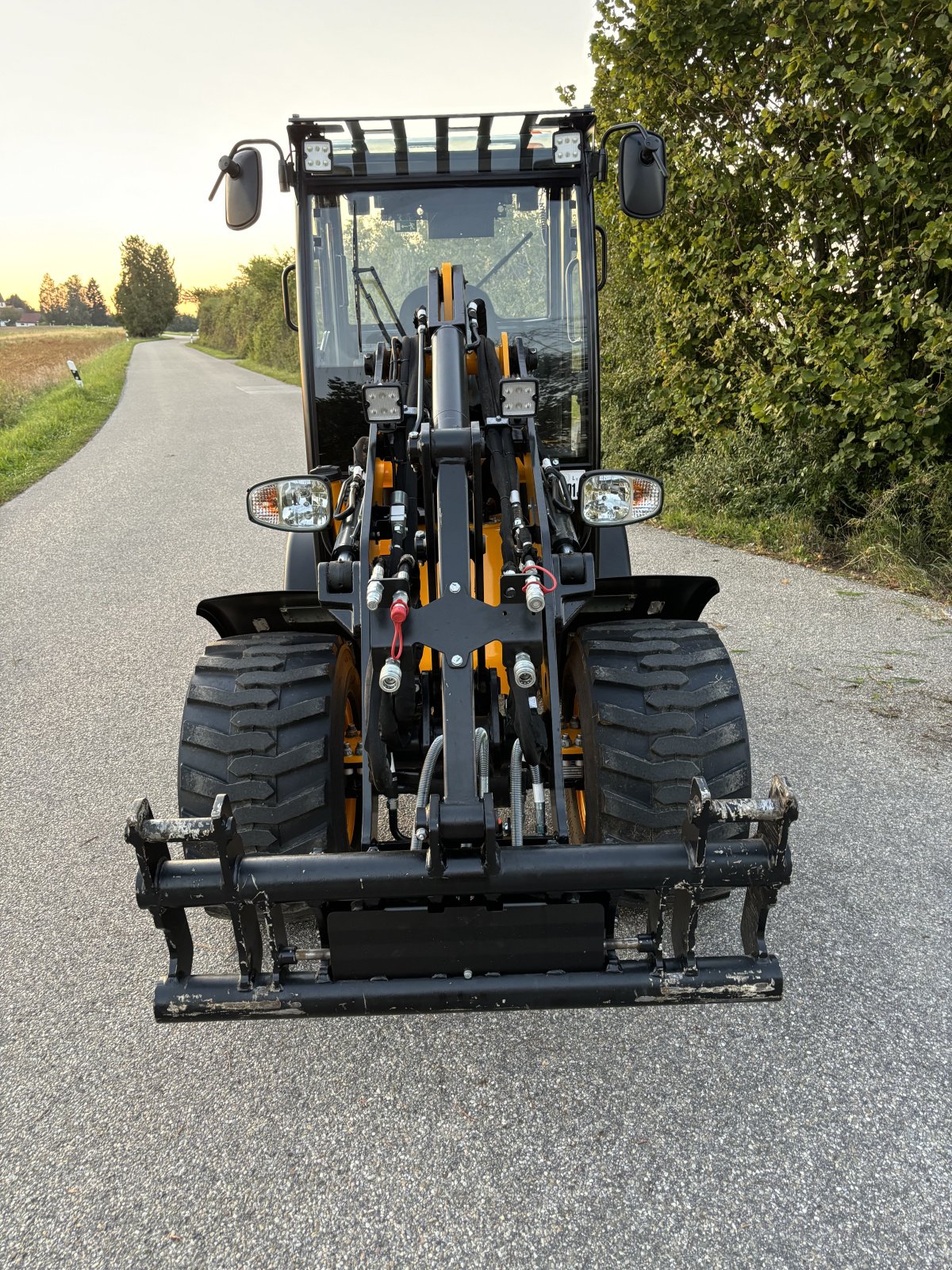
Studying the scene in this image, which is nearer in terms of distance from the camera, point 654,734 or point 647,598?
point 654,734

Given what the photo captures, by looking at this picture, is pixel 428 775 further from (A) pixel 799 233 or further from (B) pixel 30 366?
(B) pixel 30 366

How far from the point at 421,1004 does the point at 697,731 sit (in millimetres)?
1120

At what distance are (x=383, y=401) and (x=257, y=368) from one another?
3923 cm

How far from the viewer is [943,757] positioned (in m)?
4.09

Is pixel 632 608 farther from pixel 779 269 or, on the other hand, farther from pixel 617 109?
pixel 617 109

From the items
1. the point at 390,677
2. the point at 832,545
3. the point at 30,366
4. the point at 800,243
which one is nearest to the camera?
the point at 390,677

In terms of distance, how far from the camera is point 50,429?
17.3 meters

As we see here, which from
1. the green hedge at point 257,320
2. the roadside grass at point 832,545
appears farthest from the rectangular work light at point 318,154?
the green hedge at point 257,320

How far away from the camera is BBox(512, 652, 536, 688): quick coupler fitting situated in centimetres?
222

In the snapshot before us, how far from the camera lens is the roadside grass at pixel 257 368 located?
30.7 meters

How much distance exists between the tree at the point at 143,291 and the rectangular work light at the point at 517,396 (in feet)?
339

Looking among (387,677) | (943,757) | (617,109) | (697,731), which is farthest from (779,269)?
(387,677)

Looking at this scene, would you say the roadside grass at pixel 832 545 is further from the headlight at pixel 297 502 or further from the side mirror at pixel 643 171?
the headlight at pixel 297 502

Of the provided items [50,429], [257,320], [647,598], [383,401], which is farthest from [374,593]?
[257,320]
